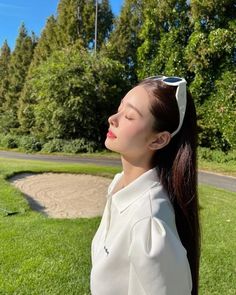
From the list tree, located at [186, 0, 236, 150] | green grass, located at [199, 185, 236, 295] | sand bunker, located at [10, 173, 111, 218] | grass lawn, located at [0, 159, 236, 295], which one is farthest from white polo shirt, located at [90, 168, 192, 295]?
tree, located at [186, 0, 236, 150]

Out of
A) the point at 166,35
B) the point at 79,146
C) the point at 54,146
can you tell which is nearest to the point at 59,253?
the point at 79,146

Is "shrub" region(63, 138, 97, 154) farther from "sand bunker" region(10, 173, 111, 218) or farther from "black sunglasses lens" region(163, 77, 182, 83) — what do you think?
A: "black sunglasses lens" region(163, 77, 182, 83)

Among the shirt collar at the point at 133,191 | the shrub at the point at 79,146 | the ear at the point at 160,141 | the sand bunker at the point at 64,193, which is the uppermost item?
the ear at the point at 160,141

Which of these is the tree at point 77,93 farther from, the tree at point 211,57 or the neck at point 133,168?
the neck at point 133,168

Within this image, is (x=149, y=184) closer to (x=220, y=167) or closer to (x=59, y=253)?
(x=59, y=253)

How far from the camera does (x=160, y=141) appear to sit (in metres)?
1.31

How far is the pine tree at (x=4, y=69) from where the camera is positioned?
36.2m

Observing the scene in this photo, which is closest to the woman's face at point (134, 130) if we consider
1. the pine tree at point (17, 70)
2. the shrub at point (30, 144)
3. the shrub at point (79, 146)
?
the shrub at point (79, 146)

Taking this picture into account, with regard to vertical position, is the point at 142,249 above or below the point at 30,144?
above

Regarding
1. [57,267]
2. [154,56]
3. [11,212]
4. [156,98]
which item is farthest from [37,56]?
[156,98]

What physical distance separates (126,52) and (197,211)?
27.7 m

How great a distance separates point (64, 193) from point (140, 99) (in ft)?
A: 29.4

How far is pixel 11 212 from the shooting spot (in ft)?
24.0

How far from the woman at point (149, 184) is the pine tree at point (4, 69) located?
3609 cm
